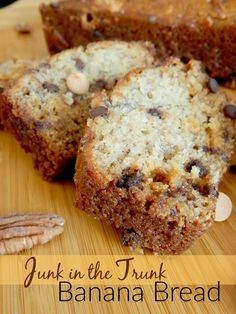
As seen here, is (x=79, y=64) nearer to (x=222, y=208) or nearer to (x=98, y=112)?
(x=98, y=112)

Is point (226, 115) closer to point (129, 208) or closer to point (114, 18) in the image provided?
point (129, 208)

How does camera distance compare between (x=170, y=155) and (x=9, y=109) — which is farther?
(x=9, y=109)

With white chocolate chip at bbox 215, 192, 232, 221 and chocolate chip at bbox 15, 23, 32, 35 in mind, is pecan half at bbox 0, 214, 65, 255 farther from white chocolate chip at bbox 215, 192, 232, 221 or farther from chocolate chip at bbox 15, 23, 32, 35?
chocolate chip at bbox 15, 23, 32, 35

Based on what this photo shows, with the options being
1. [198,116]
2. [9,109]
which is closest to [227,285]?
[198,116]

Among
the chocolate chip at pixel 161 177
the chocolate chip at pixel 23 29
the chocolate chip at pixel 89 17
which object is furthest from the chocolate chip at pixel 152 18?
the chocolate chip at pixel 161 177

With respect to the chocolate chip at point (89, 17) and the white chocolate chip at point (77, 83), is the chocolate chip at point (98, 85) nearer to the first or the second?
the white chocolate chip at point (77, 83)

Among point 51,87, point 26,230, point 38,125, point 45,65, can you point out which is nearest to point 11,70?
point 45,65
